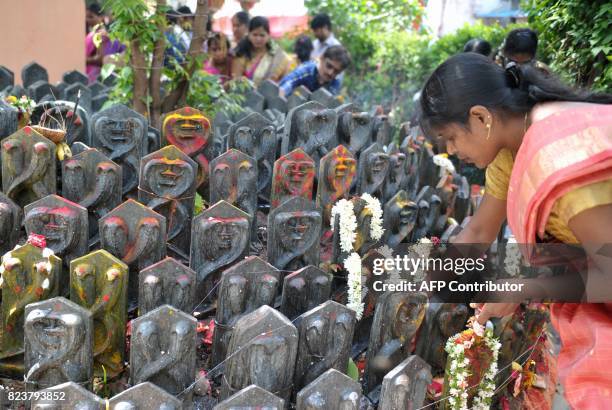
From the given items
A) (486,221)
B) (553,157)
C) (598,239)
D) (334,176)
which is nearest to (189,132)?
(334,176)

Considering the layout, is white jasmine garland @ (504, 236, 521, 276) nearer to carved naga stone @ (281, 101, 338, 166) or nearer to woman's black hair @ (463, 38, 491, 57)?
carved naga stone @ (281, 101, 338, 166)

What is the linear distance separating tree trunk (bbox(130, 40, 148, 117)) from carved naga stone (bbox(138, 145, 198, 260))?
1465 millimetres

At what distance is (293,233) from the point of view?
2.80 meters

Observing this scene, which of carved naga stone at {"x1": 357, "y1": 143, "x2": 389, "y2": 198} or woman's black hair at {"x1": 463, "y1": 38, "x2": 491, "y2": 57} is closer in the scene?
carved naga stone at {"x1": 357, "y1": 143, "x2": 389, "y2": 198}

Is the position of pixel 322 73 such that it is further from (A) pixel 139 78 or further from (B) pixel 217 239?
(B) pixel 217 239

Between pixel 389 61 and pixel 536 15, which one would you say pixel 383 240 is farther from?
pixel 389 61

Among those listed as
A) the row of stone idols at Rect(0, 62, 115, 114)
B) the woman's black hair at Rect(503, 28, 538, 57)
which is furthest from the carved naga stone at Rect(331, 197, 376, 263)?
the woman's black hair at Rect(503, 28, 538, 57)

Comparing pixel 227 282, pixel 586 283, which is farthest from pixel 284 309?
pixel 586 283

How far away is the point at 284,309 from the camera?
2.52 meters

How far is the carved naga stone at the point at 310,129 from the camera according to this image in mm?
3686

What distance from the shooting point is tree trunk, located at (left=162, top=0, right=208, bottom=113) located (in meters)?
4.50

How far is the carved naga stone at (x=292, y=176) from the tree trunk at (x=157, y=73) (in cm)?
140

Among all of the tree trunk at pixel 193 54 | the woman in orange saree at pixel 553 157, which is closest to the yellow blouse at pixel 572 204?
the woman in orange saree at pixel 553 157

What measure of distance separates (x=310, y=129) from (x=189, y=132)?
0.61 m
